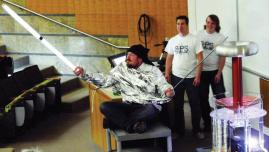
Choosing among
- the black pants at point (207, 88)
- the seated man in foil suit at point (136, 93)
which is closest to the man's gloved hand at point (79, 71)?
the seated man in foil suit at point (136, 93)

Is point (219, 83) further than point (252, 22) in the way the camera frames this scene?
Yes

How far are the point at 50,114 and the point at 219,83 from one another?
288cm

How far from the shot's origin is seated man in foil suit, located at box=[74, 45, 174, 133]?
4.96 metres

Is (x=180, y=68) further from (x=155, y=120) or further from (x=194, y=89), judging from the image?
(x=155, y=120)

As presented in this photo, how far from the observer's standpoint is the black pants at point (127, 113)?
193 inches

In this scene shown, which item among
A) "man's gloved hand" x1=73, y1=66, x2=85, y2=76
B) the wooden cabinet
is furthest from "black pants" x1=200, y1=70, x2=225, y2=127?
"man's gloved hand" x1=73, y1=66, x2=85, y2=76

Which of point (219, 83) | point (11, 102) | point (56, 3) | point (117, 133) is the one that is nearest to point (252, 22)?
point (219, 83)

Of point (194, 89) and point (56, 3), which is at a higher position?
point (56, 3)

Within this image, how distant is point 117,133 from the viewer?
15.9ft

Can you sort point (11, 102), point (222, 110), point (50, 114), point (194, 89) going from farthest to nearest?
point (50, 114) < point (11, 102) < point (194, 89) < point (222, 110)

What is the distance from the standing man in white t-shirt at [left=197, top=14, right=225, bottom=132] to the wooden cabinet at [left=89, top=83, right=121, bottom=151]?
48.0 inches

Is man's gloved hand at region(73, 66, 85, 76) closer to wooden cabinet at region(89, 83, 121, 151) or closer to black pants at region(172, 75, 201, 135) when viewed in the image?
wooden cabinet at region(89, 83, 121, 151)

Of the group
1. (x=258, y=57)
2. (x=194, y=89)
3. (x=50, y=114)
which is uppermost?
(x=258, y=57)

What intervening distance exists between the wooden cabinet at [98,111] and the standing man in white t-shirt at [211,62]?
1218mm
